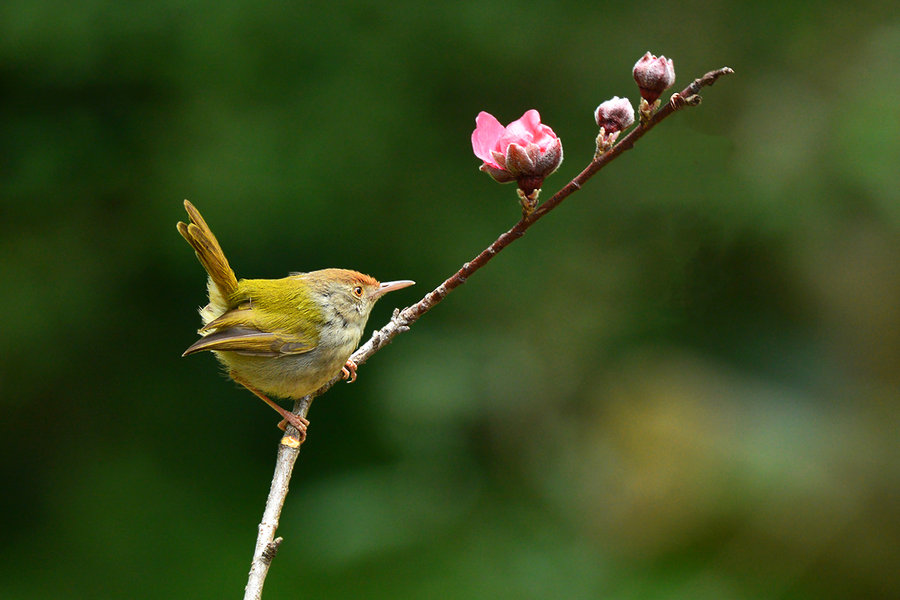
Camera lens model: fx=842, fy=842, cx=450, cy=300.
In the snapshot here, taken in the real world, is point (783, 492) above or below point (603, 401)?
below

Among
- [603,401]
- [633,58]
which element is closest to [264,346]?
[603,401]

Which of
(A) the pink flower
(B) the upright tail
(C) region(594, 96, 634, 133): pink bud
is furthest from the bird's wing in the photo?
(C) region(594, 96, 634, 133): pink bud

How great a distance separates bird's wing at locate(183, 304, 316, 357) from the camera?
8.41 ft

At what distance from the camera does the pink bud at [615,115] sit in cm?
153

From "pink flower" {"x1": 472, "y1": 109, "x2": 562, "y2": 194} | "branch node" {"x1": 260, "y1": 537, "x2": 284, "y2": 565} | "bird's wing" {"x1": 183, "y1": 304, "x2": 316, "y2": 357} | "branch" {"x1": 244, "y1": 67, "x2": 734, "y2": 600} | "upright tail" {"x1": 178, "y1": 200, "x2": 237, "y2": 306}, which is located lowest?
"branch node" {"x1": 260, "y1": 537, "x2": 284, "y2": 565}

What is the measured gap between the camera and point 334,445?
414cm

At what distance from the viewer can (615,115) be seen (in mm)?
1530

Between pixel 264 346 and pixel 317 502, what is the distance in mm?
965

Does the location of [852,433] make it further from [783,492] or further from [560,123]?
[560,123]

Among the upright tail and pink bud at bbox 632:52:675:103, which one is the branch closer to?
pink bud at bbox 632:52:675:103

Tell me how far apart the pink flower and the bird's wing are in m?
1.23

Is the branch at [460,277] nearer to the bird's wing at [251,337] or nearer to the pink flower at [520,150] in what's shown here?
the pink flower at [520,150]

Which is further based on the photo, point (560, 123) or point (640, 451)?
point (560, 123)

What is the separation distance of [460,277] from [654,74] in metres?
0.51
